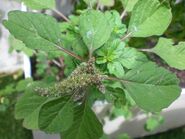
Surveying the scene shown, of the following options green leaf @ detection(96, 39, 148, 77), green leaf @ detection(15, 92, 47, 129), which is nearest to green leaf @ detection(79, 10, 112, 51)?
green leaf @ detection(96, 39, 148, 77)

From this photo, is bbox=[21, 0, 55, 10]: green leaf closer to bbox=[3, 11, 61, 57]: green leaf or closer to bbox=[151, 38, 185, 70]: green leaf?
bbox=[3, 11, 61, 57]: green leaf

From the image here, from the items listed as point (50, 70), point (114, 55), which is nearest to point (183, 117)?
point (50, 70)

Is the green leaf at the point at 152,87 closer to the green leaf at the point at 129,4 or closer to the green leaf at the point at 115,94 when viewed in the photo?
the green leaf at the point at 115,94

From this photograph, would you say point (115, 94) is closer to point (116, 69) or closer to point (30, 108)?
point (116, 69)

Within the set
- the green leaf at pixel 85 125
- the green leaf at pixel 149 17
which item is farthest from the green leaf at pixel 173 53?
the green leaf at pixel 85 125

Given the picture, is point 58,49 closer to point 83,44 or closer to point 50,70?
point 83,44
